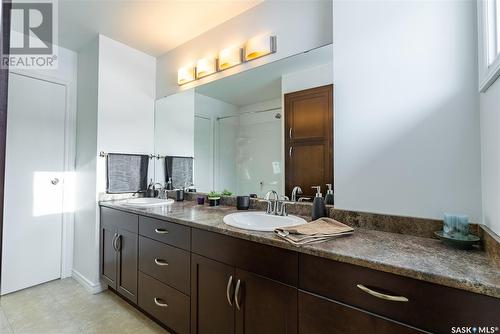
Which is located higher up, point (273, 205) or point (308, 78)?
point (308, 78)

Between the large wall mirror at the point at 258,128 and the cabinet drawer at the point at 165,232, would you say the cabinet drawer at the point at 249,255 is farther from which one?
the large wall mirror at the point at 258,128

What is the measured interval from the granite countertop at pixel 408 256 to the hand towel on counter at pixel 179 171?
1.31 meters

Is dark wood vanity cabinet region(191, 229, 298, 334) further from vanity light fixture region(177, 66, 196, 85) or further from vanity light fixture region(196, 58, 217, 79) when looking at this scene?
vanity light fixture region(177, 66, 196, 85)

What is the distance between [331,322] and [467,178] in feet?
2.83

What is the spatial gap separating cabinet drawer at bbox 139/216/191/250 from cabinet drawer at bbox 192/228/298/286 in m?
0.09

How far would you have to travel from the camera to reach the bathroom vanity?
0.74 meters

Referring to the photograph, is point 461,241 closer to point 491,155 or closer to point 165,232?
point 491,155

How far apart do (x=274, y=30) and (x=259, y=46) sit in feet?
0.50

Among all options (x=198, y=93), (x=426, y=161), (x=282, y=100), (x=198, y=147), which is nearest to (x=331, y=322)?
(x=426, y=161)

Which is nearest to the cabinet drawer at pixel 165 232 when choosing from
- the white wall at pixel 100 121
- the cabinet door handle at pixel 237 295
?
the cabinet door handle at pixel 237 295

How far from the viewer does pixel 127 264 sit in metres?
1.96

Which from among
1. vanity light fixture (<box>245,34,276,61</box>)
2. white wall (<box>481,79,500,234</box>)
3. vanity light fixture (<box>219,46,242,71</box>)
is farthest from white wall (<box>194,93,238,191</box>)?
white wall (<box>481,79,500,234</box>)

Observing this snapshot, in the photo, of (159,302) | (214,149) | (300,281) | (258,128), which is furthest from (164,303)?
(258,128)

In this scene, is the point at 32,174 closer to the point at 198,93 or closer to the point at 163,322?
the point at 198,93
